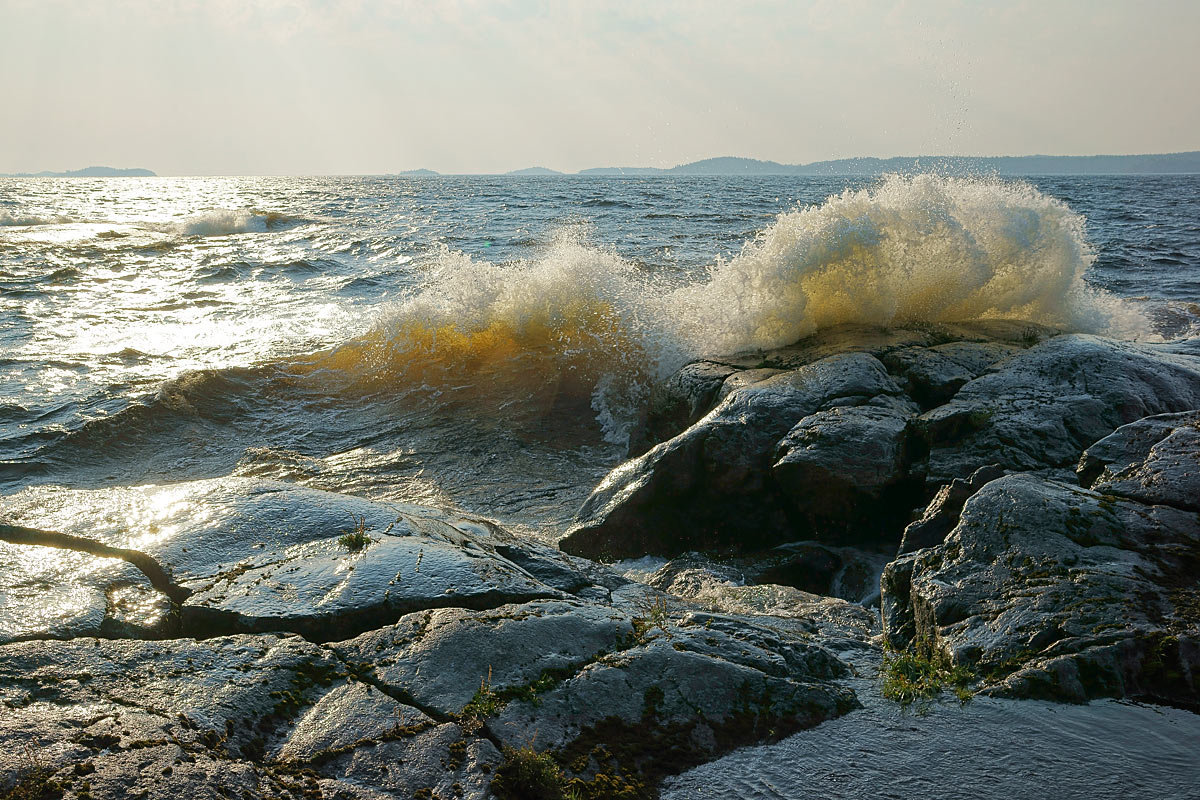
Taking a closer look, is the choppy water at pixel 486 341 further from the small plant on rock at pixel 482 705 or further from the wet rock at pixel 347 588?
the small plant on rock at pixel 482 705

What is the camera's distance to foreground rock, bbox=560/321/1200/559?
471 centimetres

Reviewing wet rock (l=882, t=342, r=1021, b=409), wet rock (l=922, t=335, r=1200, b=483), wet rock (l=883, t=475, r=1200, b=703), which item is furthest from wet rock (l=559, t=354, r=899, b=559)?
wet rock (l=883, t=475, r=1200, b=703)

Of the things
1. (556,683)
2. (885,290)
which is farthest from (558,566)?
(885,290)

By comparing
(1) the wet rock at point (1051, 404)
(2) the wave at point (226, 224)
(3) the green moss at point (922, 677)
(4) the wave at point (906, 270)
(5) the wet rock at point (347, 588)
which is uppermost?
(2) the wave at point (226, 224)

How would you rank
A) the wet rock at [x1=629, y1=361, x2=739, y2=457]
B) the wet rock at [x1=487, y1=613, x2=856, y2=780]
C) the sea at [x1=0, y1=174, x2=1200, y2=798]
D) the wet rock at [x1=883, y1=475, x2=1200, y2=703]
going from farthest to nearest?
the sea at [x1=0, y1=174, x2=1200, y2=798] < the wet rock at [x1=629, y1=361, x2=739, y2=457] < the wet rock at [x1=883, y1=475, x2=1200, y2=703] < the wet rock at [x1=487, y1=613, x2=856, y2=780]

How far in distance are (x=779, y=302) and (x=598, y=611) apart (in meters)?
→ 4.85

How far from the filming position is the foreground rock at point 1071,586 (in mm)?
2676

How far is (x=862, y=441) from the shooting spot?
15.6 feet

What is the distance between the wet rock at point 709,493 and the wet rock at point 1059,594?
1.42 m

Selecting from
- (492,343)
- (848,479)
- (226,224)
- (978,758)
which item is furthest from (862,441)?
(226,224)

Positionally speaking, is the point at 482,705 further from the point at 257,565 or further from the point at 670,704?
the point at 257,565

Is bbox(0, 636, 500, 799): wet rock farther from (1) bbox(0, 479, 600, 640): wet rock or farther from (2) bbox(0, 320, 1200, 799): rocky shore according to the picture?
(1) bbox(0, 479, 600, 640): wet rock

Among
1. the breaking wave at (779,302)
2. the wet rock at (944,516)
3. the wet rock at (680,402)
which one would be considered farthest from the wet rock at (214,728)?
the breaking wave at (779,302)

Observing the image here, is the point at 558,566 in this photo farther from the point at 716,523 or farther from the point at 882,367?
the point at 882,367
